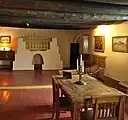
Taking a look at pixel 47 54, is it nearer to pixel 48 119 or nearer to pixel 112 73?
pixel 112 73

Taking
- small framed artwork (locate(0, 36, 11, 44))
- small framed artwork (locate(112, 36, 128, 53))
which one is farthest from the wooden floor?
small framed artwork (locate(0, 36, 11, 44))

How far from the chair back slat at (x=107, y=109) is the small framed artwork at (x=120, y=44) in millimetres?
5070

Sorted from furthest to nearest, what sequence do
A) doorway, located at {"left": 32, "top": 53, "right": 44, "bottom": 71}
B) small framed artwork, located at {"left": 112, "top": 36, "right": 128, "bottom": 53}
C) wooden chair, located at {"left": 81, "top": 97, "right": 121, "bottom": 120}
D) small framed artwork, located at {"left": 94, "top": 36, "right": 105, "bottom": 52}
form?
1. doorway, located at {"left": 32, "top": 53, "right": 44, "bottom": 71}
2. small framed artwork, located at {"left": 94, "top": 36, "right": 105, "bottom": 52}
3. small framed artwork, located at {"left": 112, "top": 36, "right": 128, "bottom": 53}
4. wooden chair, located at {"left": 81, "top": 97, "right": 121, "bottom": 120}

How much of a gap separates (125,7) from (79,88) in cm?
268

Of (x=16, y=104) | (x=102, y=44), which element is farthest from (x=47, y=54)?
(x=16, y=104)

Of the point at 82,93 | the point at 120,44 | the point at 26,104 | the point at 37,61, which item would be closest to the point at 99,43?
the point at 120,44

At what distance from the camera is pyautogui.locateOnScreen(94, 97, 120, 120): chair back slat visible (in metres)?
2.79

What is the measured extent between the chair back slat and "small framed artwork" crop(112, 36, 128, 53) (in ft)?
16.6

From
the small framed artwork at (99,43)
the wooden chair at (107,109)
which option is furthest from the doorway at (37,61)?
the wooden chair at (107,109)

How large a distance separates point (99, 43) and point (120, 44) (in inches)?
82.5

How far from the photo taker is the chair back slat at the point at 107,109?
2795 millimetres

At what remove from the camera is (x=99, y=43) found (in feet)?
33.2

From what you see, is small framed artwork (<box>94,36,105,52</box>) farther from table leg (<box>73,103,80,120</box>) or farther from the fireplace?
table leg (<box>73,103,80,120</box>)

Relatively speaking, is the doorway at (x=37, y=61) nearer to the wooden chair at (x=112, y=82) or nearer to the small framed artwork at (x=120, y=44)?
the small framed artwork at (x=120, y=44)
